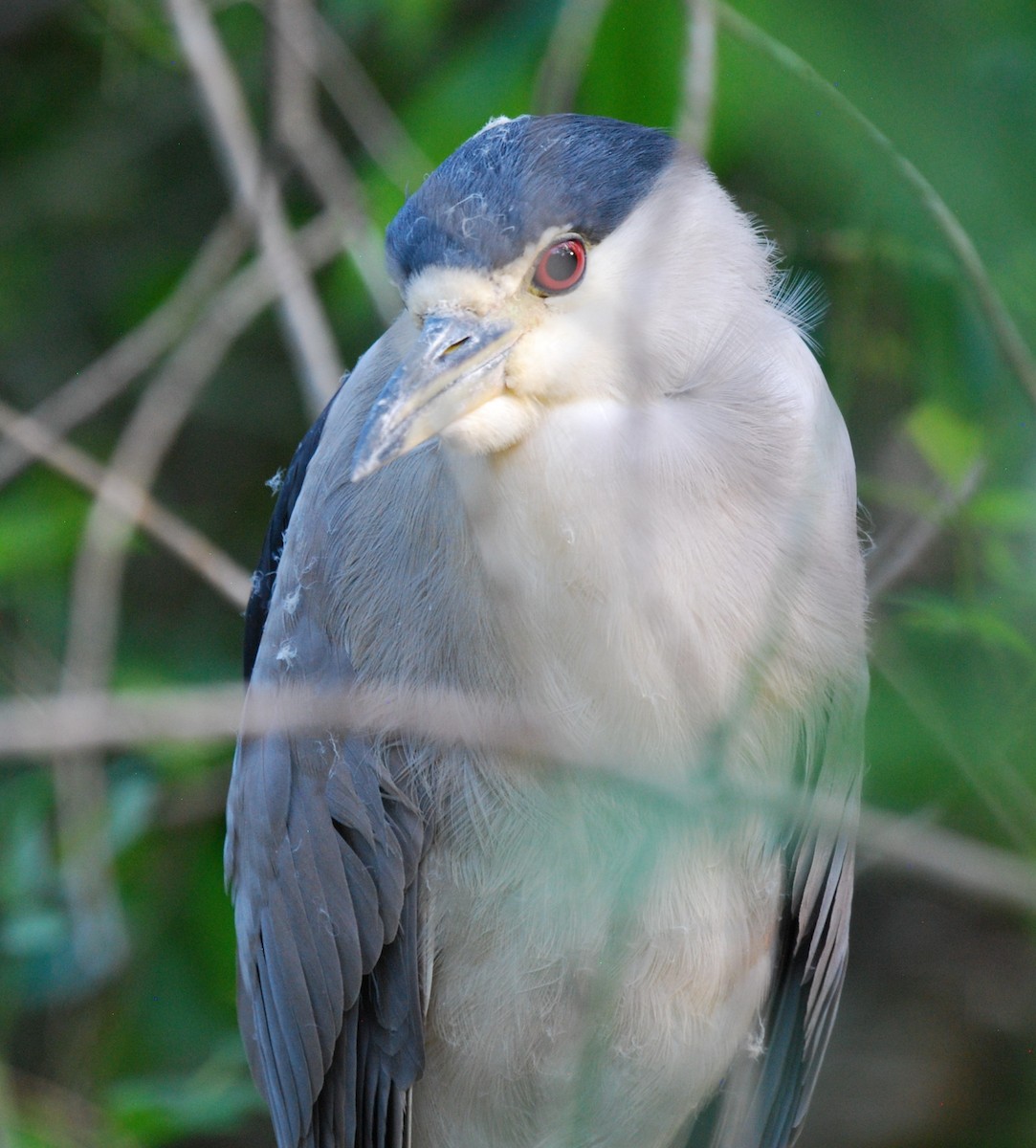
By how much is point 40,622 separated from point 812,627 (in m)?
1.82

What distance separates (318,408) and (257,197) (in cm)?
35

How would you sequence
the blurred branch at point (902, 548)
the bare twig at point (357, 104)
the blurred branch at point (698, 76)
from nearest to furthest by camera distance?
the blurred branch at point (698, 76) → the blurred branch at point (902, 548) → the bare twig at point (357, 104)

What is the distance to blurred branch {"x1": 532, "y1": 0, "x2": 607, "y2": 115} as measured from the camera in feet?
4.64

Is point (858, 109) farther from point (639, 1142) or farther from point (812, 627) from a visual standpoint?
point (639, 1142)

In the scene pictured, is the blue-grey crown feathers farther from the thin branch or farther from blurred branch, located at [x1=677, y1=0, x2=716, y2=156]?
the thin branch

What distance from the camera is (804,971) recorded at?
166 cm

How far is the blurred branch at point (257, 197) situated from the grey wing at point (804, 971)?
3.21 feet

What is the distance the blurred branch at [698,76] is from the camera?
106 centimetres

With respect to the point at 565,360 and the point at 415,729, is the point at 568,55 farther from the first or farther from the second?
the point at 415,729

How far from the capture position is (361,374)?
57.6 inches

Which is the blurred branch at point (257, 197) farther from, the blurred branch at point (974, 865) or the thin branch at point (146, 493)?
the blurred branch at point (974, 865)

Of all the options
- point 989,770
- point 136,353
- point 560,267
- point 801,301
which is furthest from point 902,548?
point 136,353

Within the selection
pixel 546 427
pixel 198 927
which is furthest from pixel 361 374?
pixel 198 927

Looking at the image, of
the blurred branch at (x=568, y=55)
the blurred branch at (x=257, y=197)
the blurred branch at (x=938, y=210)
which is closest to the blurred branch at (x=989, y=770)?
the blurred branch at (x=938, y=210)
